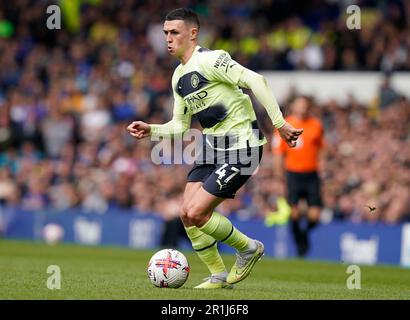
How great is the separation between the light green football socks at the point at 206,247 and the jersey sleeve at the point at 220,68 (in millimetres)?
1430

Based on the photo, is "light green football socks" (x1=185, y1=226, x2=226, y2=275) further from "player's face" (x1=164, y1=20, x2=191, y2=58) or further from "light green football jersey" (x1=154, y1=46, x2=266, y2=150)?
"player's face" (x1=164, y1=20, x2=191, y2=58)

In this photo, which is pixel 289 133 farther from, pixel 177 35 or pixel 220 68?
pixel 177 35

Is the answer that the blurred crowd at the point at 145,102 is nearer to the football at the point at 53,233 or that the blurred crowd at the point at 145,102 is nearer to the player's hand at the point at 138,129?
the football at the point at 53,233

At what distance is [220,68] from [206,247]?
5.58 ft

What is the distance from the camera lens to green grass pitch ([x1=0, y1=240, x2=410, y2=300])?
9133 mm

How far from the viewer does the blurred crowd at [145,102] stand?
60.7 ft

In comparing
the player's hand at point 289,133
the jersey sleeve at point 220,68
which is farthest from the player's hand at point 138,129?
the player's hand at point 289,133

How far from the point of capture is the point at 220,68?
979cm

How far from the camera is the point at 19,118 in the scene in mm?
24297

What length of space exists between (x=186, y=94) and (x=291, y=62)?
12.2 m

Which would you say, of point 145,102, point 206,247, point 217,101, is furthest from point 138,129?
point 145,102

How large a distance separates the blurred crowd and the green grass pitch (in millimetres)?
2408

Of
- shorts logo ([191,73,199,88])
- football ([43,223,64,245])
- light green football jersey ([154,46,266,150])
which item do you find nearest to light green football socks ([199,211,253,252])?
light green football jersey ([154,46,266,150])

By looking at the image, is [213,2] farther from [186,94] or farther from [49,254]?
[186,94]
